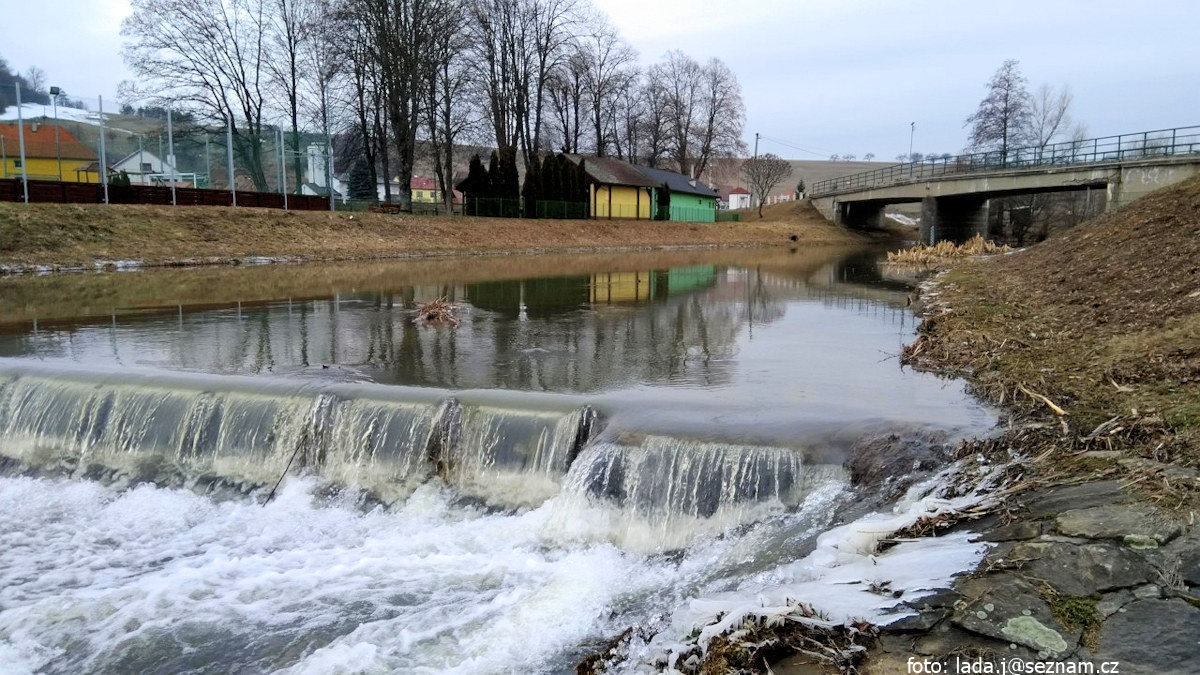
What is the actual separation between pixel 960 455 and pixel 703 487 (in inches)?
90.5

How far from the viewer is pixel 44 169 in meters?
31.9

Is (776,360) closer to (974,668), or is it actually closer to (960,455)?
(960,455)

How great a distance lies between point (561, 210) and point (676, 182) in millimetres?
17234

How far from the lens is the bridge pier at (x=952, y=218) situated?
176 ft

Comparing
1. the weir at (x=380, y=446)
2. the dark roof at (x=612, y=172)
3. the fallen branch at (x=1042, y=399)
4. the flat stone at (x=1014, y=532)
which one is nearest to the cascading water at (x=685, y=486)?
the weir at (x=380, y=446)

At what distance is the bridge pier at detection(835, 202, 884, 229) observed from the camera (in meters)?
70.2

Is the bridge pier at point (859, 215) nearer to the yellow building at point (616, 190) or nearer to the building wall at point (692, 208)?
the building wall at point (692, 208)

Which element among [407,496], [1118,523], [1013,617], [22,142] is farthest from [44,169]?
[1118,523]

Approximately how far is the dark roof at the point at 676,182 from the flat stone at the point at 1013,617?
6267cm

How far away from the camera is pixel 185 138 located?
38.6 m

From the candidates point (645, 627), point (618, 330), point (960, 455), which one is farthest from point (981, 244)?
point (645, 627)

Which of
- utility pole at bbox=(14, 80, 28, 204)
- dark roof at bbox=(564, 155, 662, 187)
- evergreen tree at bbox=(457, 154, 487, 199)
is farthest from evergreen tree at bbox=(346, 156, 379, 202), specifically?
utility pole at bbox=(14, 80, 28, 204)

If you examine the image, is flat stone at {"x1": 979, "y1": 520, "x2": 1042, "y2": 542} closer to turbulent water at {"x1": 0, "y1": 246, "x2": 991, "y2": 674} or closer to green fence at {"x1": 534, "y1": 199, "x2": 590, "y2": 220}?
turbulent water at {"x1": 0, "y1": 246, "x2": 991, "y2": 674}

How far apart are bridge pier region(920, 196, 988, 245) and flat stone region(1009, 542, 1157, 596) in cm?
5314
